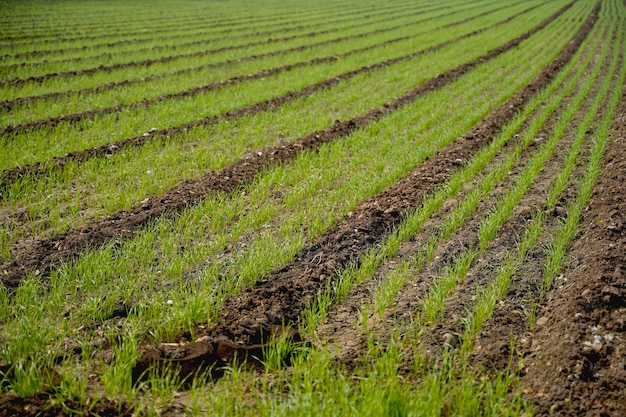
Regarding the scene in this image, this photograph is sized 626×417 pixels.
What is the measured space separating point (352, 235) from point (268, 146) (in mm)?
3842

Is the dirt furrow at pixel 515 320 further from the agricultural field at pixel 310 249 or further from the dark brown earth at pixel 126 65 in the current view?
the dark brown earth at pixel 126 65

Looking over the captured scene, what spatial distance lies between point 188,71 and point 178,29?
490 inches

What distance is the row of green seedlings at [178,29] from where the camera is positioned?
20234 mm

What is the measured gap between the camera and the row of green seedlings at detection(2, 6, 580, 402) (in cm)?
355

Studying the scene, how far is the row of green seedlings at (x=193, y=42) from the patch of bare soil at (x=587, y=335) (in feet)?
48.4

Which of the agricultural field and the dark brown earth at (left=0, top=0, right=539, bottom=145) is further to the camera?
the dark brown earth at (left=0, top=0, right=539, bottom=145)

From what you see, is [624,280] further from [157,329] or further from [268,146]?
[268,146]

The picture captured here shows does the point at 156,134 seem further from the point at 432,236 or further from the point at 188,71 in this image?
the point at 188,71

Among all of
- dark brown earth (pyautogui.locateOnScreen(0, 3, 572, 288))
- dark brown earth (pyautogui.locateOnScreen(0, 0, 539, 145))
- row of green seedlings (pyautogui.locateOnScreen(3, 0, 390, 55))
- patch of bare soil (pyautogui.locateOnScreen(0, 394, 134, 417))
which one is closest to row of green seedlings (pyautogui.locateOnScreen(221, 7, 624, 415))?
patch of bare soil (pyautogui.locateOnScreen(0, 394, 134, 417))

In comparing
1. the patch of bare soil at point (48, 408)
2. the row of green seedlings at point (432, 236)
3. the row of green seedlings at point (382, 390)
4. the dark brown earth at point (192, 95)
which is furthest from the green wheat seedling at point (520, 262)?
the dark brown earth at point (192, 95)

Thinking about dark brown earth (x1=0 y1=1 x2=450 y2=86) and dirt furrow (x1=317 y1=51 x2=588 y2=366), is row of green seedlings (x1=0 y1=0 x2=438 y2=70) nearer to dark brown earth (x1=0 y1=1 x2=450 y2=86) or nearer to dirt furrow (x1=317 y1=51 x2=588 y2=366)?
dark brown earth (x1=0 y1=1 x2=450 y2=86)

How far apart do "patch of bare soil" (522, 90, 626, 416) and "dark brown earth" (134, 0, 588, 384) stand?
1795 mm

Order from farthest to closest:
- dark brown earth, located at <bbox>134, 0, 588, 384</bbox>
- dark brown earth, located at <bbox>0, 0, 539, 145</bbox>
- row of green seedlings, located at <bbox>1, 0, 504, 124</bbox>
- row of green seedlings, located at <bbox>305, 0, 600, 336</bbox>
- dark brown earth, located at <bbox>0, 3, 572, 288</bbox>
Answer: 1. row of green seedlings, located at <bbox>1, 0, 504, 124</bbox>
2. dark brown earth, located at <bbox>0, 0, 539, 145</bbox>
3. dark brown earth, located at <bbox>0, 3, 572, 288</bbox>
4. row of green seedlings, located at <bbox>305, 0, 600, 336</bbox>
5. dark brown earth, located at <bbox>134, 0, 588, 384</bbox>

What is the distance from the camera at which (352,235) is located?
5590 mm
